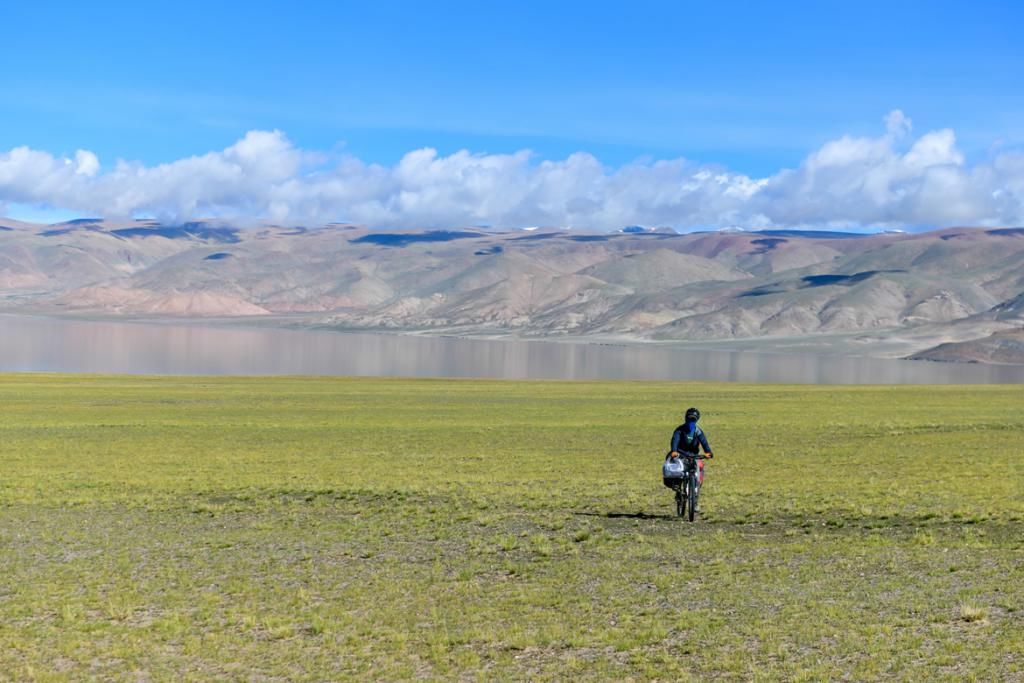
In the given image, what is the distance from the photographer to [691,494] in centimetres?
2077

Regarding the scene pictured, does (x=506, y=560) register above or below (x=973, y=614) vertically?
below

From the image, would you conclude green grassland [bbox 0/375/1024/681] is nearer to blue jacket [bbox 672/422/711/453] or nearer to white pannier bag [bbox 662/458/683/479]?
white pannier bag [bbox 662/458/683/479]

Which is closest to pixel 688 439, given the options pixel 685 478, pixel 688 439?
pixel 688 439

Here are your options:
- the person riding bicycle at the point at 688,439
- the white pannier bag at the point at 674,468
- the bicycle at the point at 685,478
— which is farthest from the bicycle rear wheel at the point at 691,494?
the person riding bicycle at the point at 688,439

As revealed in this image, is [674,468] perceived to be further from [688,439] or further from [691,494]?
[691,494]

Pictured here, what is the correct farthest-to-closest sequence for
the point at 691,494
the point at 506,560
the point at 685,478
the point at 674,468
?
the point at 691,494 < the point at 685,478 < the point at 674,468 < the point at 506,560

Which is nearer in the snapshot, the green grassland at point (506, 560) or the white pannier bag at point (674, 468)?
the green grassland at point (506, 560)

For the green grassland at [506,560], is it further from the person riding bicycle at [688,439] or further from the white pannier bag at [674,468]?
the person riding bicycle at [688,439]

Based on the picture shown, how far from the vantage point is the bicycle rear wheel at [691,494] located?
20.6 meters

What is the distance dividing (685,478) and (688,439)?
1.01 meters

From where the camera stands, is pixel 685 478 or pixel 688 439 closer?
pixel 688 439

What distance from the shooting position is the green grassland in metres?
12.5

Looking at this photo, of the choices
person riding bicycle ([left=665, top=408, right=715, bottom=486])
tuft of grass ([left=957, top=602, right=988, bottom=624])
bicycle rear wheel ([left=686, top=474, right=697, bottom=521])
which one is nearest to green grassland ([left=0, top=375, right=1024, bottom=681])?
tuft of grass ([left=957, top=602, right=988, bottom=624])

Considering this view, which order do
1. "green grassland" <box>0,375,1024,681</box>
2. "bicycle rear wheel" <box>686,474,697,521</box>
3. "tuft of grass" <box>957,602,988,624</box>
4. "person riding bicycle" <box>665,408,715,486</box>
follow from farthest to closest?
"bicycle rear wheel" <box>686,474,697,521</box> < "person riding bicycle" <box>665,408,715,486</box> < "tuft of grass" <box>957,602,988,624</box> < "green grassland" <box>0,375,1024,681</box>
